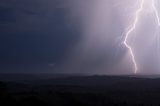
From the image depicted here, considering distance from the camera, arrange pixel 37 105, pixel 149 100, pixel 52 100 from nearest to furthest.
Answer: pixel 37 105, pixel 52 100, pixel 149 100

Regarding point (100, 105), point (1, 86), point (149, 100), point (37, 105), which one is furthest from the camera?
point (149, 100)

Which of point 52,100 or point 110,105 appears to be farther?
point 52,100

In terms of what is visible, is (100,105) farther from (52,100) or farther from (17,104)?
(17,104)

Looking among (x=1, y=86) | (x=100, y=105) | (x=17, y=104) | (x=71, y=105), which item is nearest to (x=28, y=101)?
(x=17, y=104)

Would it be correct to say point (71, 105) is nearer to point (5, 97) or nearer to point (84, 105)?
point (84, 105)

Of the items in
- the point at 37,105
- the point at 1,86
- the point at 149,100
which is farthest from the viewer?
the point at 149,100

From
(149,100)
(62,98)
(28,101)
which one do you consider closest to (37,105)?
(28,101)

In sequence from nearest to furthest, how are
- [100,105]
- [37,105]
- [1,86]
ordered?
[37,105], [1,86], [100,105]

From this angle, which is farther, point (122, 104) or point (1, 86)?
point (122, 104)

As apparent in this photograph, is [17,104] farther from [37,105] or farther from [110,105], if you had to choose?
[110,105]
